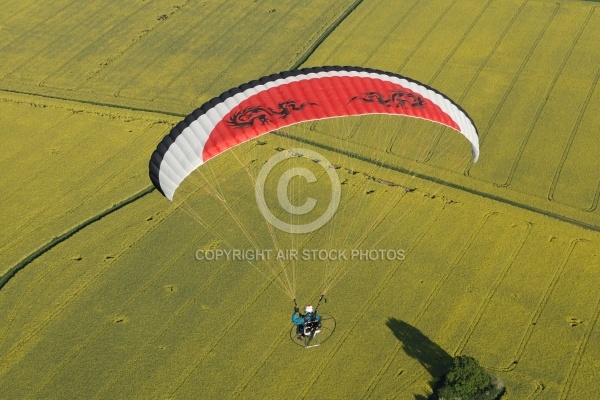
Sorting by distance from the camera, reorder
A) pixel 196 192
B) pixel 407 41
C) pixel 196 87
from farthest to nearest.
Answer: pixel 407 41 < pixel 196 87 < pixel 196 192

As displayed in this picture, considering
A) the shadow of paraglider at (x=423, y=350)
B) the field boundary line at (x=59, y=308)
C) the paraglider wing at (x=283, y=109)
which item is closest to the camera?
the paraglider wing at (x=283, y=109)

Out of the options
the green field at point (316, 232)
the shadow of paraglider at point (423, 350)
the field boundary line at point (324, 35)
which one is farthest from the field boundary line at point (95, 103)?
the shadow of paraglider at point (423, 350)

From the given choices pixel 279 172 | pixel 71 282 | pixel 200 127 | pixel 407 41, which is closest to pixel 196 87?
pixel 279 172

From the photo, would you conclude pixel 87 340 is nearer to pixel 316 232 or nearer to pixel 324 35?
pixel 316 232

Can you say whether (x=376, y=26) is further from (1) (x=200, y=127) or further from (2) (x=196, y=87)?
(1) (x=200, y=127)

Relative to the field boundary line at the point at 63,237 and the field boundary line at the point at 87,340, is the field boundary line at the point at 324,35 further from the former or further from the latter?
the field boundary line at the point at 87,340

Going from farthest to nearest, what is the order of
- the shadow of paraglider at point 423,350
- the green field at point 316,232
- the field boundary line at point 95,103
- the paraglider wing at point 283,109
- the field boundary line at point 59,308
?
the field boundary line at point 95,103, the field boundary line at point 59,308, the green field at point 316,232, the shadow of paraglider at point 423,350, the paraglider wing at point 283,109

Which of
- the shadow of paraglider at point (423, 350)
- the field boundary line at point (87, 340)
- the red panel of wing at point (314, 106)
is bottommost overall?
the shadow of paraglider at point (423, 350)
